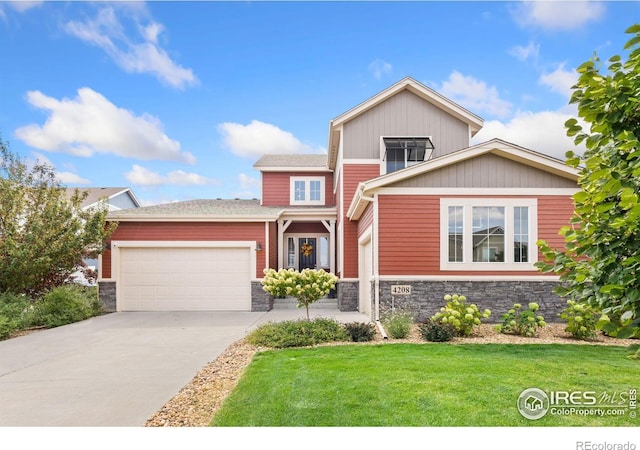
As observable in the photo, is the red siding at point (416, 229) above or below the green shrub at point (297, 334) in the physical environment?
above

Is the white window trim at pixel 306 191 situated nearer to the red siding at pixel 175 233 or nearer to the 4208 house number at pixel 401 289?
the red siding at pixel 175 233

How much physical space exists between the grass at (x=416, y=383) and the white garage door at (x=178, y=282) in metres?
7.28

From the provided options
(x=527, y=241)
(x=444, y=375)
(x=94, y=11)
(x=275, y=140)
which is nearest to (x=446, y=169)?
(x=527, y=241)

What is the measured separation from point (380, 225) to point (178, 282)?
7.53 meters

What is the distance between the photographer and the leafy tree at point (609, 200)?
2.30 meters

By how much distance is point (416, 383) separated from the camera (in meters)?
4.78

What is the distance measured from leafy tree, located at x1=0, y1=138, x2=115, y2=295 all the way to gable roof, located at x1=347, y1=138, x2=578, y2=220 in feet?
27.7

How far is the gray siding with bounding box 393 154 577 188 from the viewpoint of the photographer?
10023mm

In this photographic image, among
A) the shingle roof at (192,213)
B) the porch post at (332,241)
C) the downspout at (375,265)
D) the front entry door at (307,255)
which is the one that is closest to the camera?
the downspout at (375,265)

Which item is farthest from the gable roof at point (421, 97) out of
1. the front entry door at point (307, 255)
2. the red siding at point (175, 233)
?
the front entry door at point (307, 255)

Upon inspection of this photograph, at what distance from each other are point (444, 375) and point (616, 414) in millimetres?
1716

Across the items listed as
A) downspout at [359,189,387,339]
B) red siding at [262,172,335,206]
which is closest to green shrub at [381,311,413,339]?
downspout at [359,189,387,339]

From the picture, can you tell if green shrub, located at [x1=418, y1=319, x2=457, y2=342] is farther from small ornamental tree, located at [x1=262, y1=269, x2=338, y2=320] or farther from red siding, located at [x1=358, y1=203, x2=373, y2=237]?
red siding, located at [x1=358, y1=203, x2=373, y2=237]

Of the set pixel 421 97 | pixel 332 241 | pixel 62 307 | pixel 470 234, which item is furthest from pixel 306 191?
pixel 62 307
